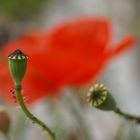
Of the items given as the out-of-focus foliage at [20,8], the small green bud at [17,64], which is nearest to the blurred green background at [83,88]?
the out-of-focus foliage at [20,8]

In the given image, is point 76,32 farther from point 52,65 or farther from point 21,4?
point 21,4

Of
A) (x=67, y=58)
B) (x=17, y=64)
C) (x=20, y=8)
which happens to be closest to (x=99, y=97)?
(x=17, y=64)

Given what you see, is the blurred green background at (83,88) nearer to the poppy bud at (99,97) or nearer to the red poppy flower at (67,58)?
the red poppy flower at (67,58)

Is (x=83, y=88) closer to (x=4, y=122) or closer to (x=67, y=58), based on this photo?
(x=67, y=58)

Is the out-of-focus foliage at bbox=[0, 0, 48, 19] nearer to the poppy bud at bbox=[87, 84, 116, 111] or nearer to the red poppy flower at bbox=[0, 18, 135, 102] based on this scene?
the red poppy flower at bbox=[0, 18, 135, 102]

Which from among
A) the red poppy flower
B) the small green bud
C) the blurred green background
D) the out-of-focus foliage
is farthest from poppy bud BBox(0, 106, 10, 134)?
the out-of-focus foliage
